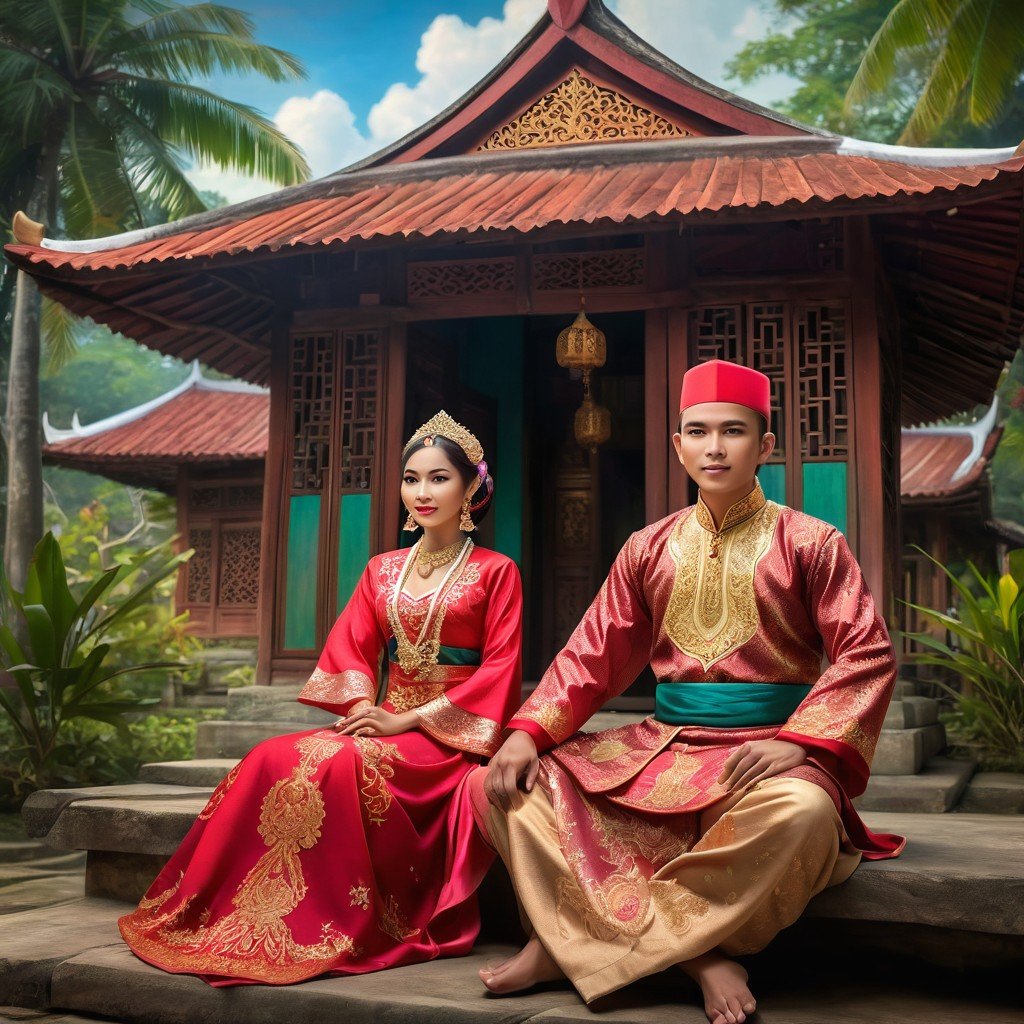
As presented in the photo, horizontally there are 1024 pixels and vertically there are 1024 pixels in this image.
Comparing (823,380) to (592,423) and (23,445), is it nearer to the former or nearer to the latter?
(592,423)

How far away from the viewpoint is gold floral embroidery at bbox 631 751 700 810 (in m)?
3.31

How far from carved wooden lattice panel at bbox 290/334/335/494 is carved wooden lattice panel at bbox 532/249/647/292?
4.46 ft

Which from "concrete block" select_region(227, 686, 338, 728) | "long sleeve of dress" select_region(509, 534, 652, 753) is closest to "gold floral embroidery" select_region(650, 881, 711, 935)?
"long sleeve of dress" select_region(509, 534, 652, 753)

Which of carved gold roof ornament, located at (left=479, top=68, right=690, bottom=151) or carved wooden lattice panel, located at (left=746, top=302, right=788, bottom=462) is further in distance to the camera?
carved gold roof ornament, located at (left=479, top=68, right=690, bottom=151)

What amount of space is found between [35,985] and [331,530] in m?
3.59

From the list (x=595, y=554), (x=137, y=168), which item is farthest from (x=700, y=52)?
(x=595, y=554)

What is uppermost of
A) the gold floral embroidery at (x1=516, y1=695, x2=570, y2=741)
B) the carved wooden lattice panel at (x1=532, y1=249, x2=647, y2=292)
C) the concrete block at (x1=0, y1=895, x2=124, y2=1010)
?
the carved wooden lattice panel at (x1=532, y1=249, x2=647, y2=292)

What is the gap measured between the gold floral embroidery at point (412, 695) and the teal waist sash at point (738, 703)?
102 centimetres

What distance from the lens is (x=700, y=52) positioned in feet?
117

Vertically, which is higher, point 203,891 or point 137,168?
point 137,168

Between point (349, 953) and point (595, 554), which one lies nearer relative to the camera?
point (349, 953)

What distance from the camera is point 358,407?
6.98 metres

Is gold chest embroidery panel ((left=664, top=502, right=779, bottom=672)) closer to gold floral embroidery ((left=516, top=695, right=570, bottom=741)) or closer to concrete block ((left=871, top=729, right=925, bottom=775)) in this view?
gold floral embroidery ((left=516, top=695, right=570, bottom=741))

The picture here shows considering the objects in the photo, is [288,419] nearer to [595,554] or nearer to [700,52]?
[595,554]
